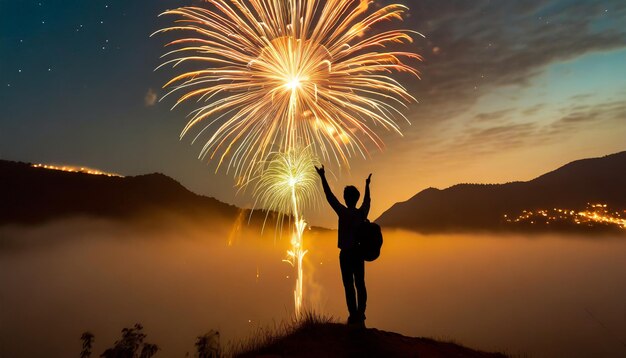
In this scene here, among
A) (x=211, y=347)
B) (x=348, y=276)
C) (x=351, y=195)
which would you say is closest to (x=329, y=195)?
(x=351, y=195)

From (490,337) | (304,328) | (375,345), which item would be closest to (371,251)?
(375,345)

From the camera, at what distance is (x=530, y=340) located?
609 feet

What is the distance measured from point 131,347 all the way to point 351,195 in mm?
11768

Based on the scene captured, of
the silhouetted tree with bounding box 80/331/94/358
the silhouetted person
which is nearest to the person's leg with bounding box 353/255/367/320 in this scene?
the silhouetted person

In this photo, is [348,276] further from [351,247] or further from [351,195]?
[351,195]

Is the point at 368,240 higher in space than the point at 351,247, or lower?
higher

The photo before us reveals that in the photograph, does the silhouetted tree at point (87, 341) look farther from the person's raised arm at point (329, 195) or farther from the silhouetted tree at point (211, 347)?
the person's raised arm at point (329, 195)

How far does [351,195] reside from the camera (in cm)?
775

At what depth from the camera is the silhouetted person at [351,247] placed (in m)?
7.53

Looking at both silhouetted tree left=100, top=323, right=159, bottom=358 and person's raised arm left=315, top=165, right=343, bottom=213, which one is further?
silhouetted tree left=100, top=323, right=159, bottom=358

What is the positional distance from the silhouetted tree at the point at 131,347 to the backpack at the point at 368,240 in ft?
36.2

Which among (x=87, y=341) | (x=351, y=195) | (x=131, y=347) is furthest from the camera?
(x=87, y=341)

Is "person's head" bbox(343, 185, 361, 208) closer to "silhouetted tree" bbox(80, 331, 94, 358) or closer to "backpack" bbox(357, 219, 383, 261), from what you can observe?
"backpack" bbox(357, 219, 383, 261)

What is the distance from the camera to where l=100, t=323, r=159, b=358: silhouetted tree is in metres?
13.9
